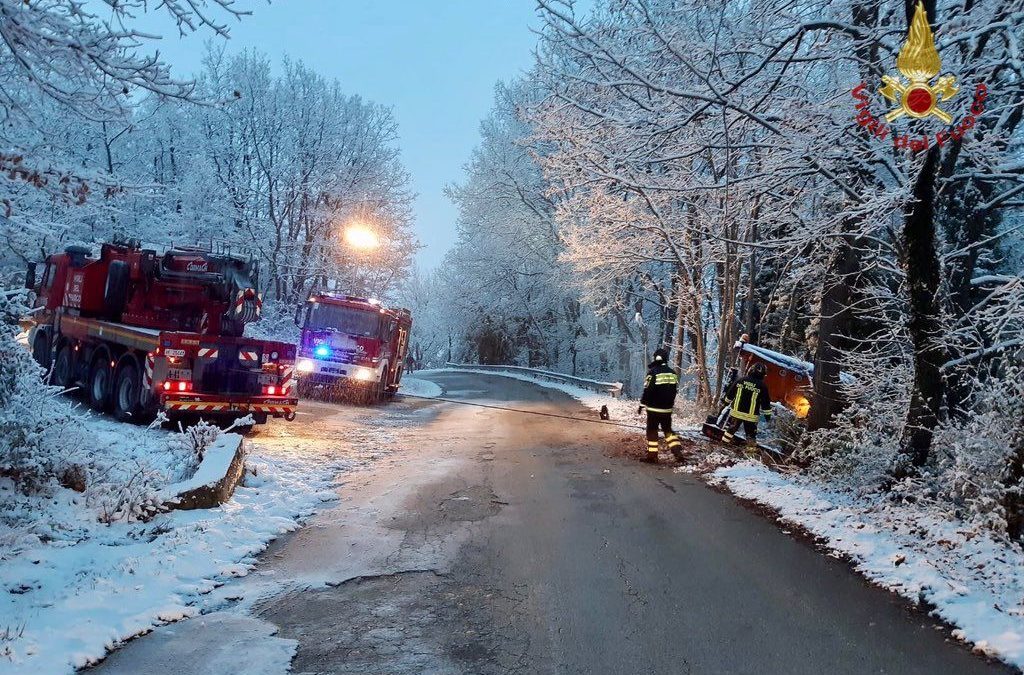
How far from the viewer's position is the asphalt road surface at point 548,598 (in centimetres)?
414

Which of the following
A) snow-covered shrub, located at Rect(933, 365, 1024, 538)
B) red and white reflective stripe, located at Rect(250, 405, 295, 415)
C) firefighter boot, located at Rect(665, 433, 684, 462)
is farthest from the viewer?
red and white reflective stripe, located at Rect(250, 405, 295, 415)

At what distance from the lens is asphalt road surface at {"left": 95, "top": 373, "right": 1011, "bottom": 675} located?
414 cm

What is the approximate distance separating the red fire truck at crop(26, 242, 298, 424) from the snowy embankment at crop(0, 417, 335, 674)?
3905 mm

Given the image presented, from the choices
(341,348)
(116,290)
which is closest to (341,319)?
(341,348)

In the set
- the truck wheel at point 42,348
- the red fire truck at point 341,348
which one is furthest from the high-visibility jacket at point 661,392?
the truck wheel at point 42,348

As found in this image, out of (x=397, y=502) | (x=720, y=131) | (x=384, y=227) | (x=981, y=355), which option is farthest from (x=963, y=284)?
(x=384, y=227)

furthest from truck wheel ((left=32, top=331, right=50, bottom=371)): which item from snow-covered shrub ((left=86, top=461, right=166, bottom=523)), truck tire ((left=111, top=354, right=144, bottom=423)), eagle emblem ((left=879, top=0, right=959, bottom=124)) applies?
eagle emblem ((left=879, top=0, right=959, bottom=124))

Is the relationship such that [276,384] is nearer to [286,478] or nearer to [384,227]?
[286,478]

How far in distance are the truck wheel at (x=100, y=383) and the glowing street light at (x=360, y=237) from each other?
17.7 m

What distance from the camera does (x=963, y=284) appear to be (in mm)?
8516

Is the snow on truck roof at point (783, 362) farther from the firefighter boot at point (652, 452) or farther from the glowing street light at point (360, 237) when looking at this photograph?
the glowing street light at point (360, 237)

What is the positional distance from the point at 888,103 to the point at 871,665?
19.9 feet

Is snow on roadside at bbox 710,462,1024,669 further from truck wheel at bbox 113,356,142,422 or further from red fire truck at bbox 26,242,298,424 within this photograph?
truck wheel at bbox 113,356,142,422

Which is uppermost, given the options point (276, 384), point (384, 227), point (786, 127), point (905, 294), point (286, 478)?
point (384, 227)
